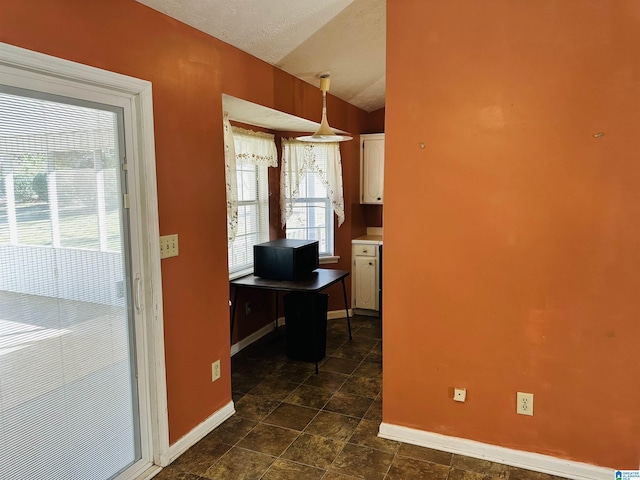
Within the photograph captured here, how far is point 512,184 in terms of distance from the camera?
2281 millimetres

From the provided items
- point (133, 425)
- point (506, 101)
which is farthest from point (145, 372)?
point (506, 101)

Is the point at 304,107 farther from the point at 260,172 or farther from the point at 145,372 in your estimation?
the point at 145,372

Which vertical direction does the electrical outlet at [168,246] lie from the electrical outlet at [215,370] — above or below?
above

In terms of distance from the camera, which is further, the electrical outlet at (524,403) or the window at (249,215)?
the window at (249,215)

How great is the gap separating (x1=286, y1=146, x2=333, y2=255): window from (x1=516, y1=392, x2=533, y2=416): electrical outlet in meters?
2.84

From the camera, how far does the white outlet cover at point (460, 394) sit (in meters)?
2.48

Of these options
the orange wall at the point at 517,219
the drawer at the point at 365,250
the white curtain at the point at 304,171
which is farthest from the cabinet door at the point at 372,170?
the orange wall at the point at 517,219

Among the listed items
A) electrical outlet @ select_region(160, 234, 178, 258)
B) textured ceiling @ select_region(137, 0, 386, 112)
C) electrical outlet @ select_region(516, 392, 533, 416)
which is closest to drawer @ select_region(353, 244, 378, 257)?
textured ceiling @ select_region(137, 0, 386, 112)

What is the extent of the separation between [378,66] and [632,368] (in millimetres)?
2870

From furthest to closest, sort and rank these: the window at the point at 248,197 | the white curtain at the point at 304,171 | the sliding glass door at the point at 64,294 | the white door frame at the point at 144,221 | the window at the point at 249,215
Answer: the white curtain at the point at 304,171
the window at the point at 249,215
the window at the point at 248,197
the white door frame at the point at 144,221
the sliding glass door at the point at 64,294

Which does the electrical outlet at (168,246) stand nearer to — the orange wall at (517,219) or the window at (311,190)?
the orange wall at (517,219)

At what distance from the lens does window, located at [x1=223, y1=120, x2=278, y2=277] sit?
12.9 ft

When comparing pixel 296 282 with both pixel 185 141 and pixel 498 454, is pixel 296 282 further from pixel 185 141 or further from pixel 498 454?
pixel 498 454

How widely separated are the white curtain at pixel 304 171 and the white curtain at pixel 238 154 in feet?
0.57
